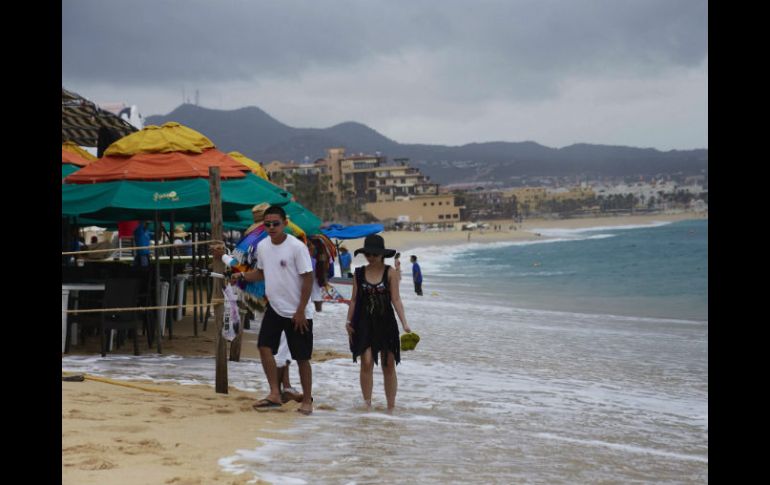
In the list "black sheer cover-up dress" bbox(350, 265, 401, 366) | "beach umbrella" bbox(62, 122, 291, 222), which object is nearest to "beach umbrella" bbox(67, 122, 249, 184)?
"beach umbrella" bbox(62, 122, 291, 222)

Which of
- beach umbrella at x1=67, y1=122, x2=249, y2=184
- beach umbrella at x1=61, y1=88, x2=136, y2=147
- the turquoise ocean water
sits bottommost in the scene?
the turquoise ocean water

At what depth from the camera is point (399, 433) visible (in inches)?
261

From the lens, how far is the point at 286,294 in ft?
23.1

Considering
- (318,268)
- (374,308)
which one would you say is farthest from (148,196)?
(374,308)

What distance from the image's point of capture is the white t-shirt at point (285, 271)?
699cm

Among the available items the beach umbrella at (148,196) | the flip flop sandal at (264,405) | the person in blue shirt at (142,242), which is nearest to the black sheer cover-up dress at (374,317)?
the flip flop sandal at (264,405)

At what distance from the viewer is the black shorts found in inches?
280

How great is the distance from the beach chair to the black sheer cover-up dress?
3.16 meters

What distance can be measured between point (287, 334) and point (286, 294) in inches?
13.3

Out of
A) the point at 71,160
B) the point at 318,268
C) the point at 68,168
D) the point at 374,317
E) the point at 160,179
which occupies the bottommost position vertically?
the point at 374,317

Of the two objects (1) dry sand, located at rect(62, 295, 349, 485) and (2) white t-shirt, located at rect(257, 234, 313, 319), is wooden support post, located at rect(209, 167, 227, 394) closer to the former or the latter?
(1) dry sand, located at rect(62, 295, 349, 485)

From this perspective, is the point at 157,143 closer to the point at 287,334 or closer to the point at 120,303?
the point at 120,303
